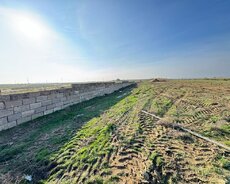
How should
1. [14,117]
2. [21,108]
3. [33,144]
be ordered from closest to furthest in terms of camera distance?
[33,144] → [14,117] → [21,108]

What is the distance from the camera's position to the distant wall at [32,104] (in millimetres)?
5750

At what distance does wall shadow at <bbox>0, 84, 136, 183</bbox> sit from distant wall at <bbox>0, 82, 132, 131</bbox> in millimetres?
250

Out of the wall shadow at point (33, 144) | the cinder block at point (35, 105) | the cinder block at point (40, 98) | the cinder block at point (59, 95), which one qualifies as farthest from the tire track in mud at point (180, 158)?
the cinder block at point (59, 95)

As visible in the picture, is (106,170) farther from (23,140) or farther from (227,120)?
(227,120)

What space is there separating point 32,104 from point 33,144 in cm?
255

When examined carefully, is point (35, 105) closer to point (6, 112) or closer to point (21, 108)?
point (21, 108)

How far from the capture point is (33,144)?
4.75 m

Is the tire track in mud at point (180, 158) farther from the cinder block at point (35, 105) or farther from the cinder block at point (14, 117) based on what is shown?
the cinder block at point (35, 105)

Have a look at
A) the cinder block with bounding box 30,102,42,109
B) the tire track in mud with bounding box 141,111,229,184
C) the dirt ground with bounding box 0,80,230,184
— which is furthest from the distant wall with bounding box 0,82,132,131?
the tire track in mud with bounding box 141,111,229,184

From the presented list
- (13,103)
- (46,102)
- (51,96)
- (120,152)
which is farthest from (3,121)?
(120,152)

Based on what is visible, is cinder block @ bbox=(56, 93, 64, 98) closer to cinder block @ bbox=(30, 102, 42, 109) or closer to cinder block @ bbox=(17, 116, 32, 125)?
cinder block @ bbox=(30, 102, 42, 109)

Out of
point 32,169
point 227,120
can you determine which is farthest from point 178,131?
point 32,169

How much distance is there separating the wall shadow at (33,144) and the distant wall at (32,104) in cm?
25

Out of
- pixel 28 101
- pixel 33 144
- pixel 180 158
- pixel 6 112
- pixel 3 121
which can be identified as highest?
pixel 28 101
